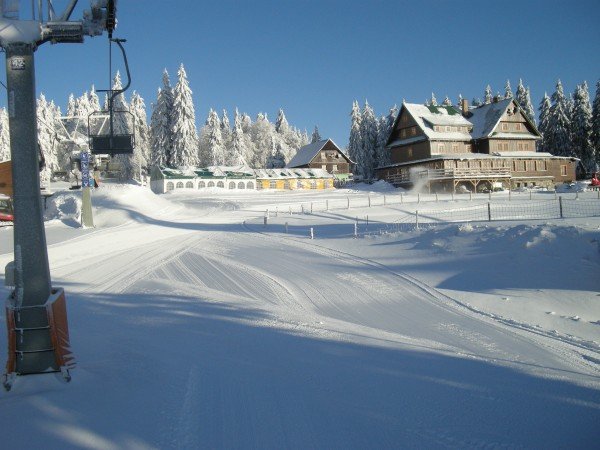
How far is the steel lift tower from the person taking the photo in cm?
566

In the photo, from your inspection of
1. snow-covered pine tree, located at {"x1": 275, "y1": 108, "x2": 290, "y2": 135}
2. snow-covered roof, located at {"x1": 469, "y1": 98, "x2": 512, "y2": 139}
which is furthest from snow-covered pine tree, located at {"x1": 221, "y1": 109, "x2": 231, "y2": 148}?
snow-covered roof, located at {"x1": 469, "y1": 98, "x2": 512, "y2": 139}

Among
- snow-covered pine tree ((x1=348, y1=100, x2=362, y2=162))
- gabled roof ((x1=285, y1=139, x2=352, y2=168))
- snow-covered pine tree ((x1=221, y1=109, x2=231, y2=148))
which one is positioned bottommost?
gabled roof ((x1=285, y1=139, x2=352, y2=168))

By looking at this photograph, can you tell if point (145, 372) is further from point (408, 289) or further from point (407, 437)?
point (408, 289)

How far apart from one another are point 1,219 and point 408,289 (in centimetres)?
3081

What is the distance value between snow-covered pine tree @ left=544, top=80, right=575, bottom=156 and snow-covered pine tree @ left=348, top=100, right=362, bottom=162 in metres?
32.8

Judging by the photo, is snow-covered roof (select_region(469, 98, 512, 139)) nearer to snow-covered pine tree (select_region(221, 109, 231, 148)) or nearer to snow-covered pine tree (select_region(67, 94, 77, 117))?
snow-covered pine tree (select_region(221, 109, 231, 148))

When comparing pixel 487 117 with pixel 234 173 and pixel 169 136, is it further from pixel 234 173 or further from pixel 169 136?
pixel 169 136

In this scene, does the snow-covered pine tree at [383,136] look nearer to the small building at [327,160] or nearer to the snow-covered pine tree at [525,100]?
the small building at [327,160]

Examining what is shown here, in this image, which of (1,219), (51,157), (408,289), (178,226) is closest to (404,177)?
(178,226)

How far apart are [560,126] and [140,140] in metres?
69.7

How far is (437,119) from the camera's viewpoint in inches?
2421

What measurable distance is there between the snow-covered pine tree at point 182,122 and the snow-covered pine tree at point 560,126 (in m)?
55.7

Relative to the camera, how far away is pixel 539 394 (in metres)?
5.45

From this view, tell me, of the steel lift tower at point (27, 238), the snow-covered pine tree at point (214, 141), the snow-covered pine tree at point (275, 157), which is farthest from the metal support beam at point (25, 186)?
the snow-covered pine tree at point (275, 157)
